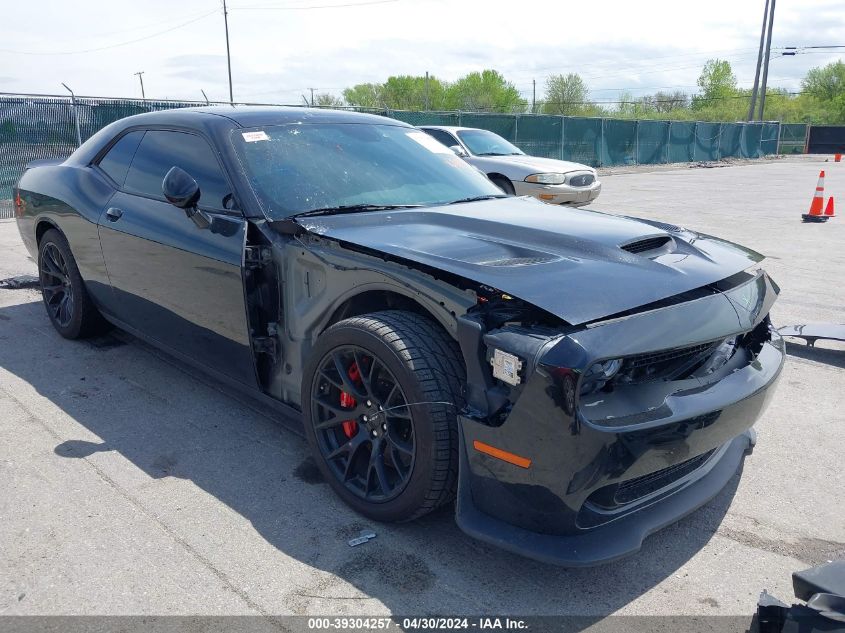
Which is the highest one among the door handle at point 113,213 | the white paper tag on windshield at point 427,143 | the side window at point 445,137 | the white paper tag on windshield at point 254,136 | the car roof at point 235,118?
the car roof at point 235,118

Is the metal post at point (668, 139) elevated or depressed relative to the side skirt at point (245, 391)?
elevated

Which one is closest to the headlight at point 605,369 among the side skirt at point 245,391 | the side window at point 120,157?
the side skirt at point 245,391

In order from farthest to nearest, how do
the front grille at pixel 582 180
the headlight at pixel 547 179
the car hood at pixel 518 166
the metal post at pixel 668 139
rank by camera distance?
the metal post at pixel 668 139 → the front grille at pixel 582 180 → the car hood at pixel 518 166 → the headlight at pixel 547 179

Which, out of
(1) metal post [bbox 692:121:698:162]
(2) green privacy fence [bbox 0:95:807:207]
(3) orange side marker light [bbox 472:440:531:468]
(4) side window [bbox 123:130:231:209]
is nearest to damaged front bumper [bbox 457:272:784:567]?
(3) orange side marker light [bbox 472:440:531:468]

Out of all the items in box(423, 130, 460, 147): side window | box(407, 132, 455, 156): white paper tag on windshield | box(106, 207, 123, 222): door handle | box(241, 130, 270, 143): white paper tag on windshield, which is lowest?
box(106, 207, 123, 222): door handle

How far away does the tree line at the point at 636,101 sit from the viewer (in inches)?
2717

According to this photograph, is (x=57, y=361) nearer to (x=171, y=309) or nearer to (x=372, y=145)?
(x=171, y=309)

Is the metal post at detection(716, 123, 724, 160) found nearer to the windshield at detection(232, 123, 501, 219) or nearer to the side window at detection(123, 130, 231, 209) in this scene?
the windshield at detection(232, 123, 501, 219)

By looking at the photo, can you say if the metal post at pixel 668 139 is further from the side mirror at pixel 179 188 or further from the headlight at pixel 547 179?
the side mirror at pixel 179 188

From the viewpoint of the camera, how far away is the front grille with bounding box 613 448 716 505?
246cm

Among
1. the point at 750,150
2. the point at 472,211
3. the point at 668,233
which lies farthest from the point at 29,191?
the point at 750,150

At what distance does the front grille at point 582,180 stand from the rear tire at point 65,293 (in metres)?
8.21

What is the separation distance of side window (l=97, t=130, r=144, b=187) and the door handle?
165 mm

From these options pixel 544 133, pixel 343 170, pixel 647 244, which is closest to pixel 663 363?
pixel 647 244
